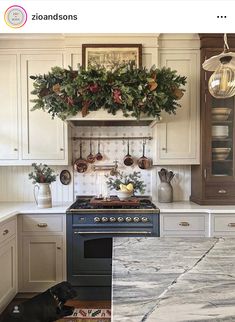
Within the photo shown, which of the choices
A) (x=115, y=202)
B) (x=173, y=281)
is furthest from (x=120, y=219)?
(x=173, y=281)

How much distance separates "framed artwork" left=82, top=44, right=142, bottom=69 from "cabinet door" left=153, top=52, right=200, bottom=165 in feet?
0.92

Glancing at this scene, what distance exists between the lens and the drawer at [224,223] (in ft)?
8.72

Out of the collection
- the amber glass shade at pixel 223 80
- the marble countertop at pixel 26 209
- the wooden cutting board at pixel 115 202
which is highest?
the amber glass shade at pixel 223 80

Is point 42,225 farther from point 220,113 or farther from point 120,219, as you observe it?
point 220,113

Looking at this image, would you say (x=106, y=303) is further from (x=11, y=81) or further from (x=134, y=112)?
(x=11, y=81)

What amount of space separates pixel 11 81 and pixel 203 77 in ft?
6.20

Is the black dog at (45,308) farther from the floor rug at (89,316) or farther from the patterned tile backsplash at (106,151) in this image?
the patterned tile backsplash at (106,151)

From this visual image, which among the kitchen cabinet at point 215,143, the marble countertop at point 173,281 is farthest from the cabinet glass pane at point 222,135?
the marble countertop at point 173,281

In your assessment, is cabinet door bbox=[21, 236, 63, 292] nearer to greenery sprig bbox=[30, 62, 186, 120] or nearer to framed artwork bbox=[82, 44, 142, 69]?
greenery sprig bbox=[30, 62, 186, 120]

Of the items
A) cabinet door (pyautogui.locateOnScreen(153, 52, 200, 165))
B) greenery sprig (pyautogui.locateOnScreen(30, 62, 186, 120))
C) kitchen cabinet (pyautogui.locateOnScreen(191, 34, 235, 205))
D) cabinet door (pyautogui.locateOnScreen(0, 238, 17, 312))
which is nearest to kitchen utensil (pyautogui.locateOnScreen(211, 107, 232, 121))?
kitchen cabinet (pyautogui.locateOnScreen(191, 34, 235, 205))

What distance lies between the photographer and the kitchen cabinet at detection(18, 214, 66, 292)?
271cm

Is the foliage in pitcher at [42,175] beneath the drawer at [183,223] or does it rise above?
above

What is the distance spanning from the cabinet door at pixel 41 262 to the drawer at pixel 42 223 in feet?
0.25
